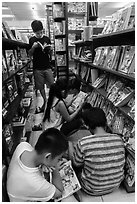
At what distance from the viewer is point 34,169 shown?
1.14 m

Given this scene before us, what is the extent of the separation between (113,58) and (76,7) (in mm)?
2945

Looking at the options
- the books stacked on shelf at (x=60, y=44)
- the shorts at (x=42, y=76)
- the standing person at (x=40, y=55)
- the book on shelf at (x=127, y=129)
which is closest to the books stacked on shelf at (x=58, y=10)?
the books stacked on shelf at (x=60, y=44)

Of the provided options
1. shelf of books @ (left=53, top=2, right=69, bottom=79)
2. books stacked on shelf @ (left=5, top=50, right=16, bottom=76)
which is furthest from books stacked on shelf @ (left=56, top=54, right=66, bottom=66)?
books stacked on shelf @ (left=5, top=50, right=16, bottom=76)

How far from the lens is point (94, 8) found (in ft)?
12.4

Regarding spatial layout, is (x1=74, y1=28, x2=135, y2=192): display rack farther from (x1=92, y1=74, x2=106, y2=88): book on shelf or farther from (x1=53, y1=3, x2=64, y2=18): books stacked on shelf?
(x1=53, y1=3, x2=64, y2=18): books stacked on shelf

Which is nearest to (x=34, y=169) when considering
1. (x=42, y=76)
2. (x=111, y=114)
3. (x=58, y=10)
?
(x=111, y=114)

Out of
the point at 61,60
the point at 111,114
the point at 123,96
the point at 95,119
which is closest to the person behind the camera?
the point at 95,119

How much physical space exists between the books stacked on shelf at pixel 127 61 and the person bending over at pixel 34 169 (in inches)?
37.3

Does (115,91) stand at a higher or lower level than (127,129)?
higher

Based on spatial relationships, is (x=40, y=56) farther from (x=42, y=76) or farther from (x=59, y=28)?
(x=59, y=28)

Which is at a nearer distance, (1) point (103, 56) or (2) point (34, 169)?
(2) point (34, 169)

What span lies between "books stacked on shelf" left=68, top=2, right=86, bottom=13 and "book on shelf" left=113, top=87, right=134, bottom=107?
10.1 ft

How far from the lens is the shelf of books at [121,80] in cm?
159

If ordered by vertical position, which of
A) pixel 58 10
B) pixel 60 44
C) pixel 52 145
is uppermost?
pixel 58 10
